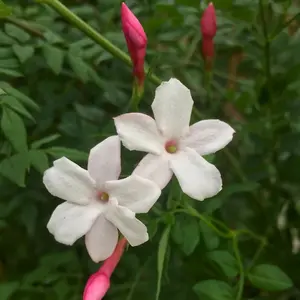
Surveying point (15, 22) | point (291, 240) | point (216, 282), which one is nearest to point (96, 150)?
point (216, 282)

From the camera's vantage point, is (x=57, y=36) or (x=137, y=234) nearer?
(x=137, y=234)

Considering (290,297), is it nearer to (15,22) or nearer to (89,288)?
(89,288)

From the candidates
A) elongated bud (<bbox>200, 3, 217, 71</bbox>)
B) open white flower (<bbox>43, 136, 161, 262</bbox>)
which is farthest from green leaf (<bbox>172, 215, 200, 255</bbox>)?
elongated bud (<bbox>200, 3, 217, 71</bbox>)

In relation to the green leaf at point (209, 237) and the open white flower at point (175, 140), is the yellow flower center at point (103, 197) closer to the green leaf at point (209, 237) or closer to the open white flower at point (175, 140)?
the open white flower at point (175, 140)

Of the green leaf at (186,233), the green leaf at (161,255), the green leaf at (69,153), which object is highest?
the green leaf at (69,153)

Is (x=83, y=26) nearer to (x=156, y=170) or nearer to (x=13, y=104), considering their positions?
(x=13, y=104)

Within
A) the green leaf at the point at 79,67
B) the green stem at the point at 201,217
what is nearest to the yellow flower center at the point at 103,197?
the green stem at the point at 201,217
